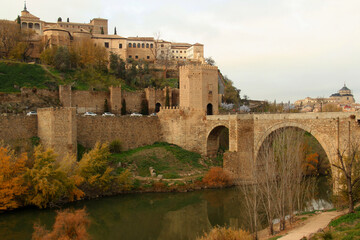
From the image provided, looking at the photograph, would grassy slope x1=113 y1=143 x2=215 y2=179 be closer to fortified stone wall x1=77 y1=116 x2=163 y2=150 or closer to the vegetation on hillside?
fortified stone wall x1=77 y1=116 x2=163 y2=150

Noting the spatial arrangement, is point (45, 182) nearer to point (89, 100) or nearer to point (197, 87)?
point (197, 87)

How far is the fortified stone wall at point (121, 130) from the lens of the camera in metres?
27.5

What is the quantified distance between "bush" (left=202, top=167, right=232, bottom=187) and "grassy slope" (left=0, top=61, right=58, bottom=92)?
20.3 m

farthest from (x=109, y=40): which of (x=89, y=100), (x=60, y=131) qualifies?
(x=60, y=131)

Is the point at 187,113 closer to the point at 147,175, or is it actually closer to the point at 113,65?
the point at 147,175

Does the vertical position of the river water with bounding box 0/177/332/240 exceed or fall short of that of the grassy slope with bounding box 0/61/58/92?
it falls short

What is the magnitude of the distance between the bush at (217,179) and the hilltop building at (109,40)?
30779 mm

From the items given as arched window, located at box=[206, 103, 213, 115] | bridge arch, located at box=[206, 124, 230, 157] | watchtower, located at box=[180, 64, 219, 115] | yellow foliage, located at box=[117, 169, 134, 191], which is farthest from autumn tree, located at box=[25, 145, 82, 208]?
arched window, located at box=[206, 103, 213, 115]

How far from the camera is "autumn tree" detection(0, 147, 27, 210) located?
60.4 ft

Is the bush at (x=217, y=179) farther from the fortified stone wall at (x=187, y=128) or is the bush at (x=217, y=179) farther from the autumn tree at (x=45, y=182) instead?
the autumn tree at (x=45, y=182)

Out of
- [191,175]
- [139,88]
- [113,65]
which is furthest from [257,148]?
[113,65]

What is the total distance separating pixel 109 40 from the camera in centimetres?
5244

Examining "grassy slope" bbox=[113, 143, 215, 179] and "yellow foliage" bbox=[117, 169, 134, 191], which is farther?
"grassy slope" bbox=[113, 143, 215, 179]

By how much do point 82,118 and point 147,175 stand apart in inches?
290
